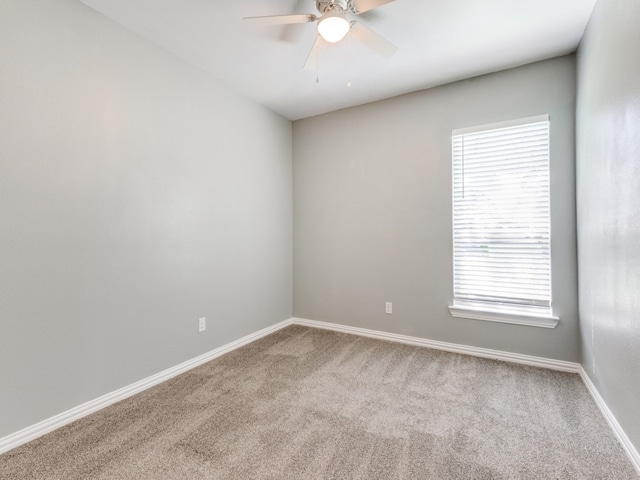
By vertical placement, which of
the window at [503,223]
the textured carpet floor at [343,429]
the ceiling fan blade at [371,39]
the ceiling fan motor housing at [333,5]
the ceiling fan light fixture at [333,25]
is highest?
the ceiling fan motor housing at [333,5]

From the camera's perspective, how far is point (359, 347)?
3117mm

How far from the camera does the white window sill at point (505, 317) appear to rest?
2.57 metres

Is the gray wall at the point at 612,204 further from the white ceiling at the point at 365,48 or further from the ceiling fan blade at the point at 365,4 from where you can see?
the ceiling fan blade at the point at 365,4

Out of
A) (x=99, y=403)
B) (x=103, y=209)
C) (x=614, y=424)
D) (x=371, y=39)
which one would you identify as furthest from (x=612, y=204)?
(x=99, y=403)

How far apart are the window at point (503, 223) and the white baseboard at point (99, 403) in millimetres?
2393

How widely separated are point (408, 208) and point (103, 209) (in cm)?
268

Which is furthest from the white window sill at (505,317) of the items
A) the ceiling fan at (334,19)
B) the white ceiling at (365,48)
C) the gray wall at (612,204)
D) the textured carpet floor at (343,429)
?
the ceiling fan at (334,19)

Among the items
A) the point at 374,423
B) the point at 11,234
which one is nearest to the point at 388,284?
the point at 374,423

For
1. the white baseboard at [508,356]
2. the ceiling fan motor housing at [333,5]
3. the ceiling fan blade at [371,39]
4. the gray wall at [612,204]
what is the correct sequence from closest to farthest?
1. the gray wall at [612,204]
2. the white baseboard at [508,356]
3. the ceiling fan motor housing at [333,5]
4. the ceiling fan blade at [371,39]

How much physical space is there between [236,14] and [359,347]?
2997 millimetres

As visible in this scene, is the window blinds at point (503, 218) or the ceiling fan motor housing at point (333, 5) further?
the window blinds at point (503, 218)

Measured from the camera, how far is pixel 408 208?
10.5ft

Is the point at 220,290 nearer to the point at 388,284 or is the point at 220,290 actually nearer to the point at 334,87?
the point at 388,284

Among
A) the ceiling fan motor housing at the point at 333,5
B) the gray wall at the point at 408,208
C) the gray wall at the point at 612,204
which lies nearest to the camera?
the gray wall at the point at 612,204
